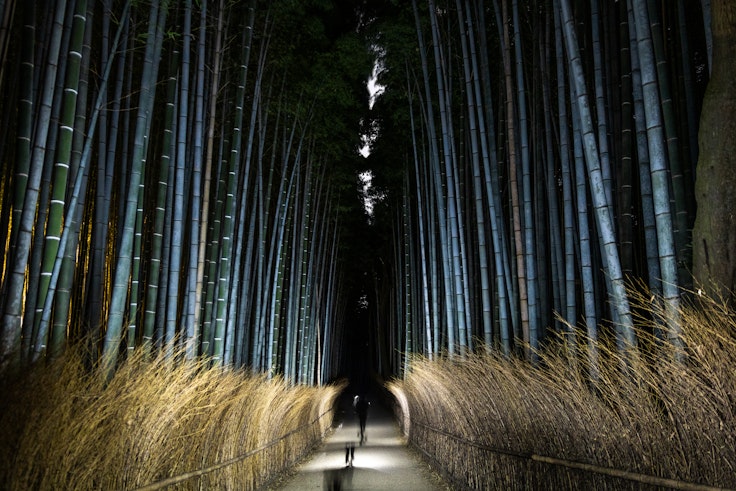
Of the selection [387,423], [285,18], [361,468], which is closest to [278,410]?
[361,468]

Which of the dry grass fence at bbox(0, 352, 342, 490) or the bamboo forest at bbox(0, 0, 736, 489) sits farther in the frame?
the bamboo forest at bbox(0, 0, 736, 489)

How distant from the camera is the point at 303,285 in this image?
1170 cm

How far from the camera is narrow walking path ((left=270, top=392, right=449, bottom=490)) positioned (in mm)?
5867

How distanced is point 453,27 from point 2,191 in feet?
18.2

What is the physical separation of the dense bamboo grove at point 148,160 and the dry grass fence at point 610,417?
7.23 ft

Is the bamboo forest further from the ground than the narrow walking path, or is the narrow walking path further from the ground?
the bamboo forest

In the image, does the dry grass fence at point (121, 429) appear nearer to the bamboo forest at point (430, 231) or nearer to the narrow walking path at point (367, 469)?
the bamboo forest at point (430, 231)

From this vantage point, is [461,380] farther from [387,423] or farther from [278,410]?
[387,423]

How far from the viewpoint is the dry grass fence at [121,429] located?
1952 mm

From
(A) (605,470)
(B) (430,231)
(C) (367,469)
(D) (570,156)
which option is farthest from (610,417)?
(B) (430,231)

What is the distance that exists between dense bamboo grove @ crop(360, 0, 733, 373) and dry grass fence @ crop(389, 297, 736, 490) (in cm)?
20

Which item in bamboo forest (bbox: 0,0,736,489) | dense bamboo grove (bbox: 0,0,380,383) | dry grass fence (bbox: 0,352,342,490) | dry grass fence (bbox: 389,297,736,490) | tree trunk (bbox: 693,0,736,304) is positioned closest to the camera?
dry grass fence (bbox: 0,352,342,490)

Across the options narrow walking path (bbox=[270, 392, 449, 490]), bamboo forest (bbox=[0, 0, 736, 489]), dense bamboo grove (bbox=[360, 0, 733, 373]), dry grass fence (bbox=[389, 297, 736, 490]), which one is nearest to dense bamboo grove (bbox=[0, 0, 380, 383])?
bamboo forest (bbox=[0, 0, 736, 489])

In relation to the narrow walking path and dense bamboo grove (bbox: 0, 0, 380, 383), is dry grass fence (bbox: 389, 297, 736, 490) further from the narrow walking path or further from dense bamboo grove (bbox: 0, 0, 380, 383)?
dense bamboo grove (bbox: 0, 0, 380, 383)
